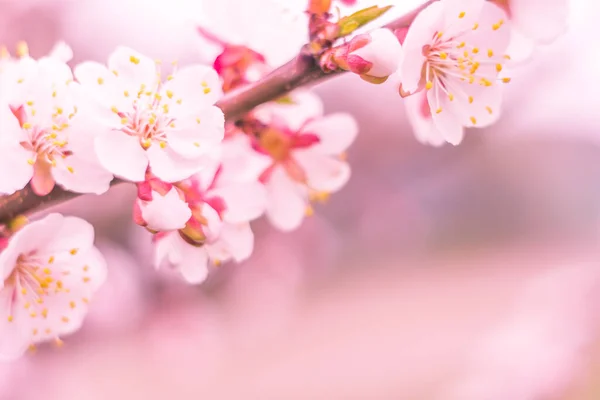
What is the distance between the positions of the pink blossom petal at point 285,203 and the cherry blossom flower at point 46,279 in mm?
163

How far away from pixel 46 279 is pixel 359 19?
0.28 m

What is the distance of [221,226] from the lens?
1.51 ft

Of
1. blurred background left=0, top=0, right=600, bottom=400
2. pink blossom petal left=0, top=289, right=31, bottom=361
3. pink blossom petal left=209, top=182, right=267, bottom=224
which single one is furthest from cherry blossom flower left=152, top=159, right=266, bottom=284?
blurred background left=0, top=0, right=600, bottom=400

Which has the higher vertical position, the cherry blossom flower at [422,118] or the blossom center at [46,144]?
the cherry blossom flower at [422,118]

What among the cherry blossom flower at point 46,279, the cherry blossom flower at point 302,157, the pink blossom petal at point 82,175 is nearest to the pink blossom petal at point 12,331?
the cherry blossom flower at point 46,279

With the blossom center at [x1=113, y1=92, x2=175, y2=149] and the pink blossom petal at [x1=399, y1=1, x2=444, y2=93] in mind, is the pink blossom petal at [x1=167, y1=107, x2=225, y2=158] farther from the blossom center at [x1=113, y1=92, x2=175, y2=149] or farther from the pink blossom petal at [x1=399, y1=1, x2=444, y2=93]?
the pink blossom petal at [x1=399, y1=1, x2=444, y2=93]

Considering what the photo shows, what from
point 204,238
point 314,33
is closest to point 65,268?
point 204,238

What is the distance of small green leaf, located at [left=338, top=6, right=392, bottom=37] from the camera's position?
1.31 ft

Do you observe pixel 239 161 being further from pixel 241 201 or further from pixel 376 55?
pixel 376 55

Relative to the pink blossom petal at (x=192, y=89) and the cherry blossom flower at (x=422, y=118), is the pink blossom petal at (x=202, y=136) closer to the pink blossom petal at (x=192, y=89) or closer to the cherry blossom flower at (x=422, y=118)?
the pink blossom petal at (x=192, y=89)

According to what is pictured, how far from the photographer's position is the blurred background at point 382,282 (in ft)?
4.48

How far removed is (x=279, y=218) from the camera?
1.89 ft

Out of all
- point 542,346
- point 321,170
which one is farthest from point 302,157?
point 542,346

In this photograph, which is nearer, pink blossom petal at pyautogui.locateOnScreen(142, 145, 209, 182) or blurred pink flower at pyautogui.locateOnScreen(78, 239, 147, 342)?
pink blossom petal at pyautogui.locateOnScreen(142, 145, 209, 182)
